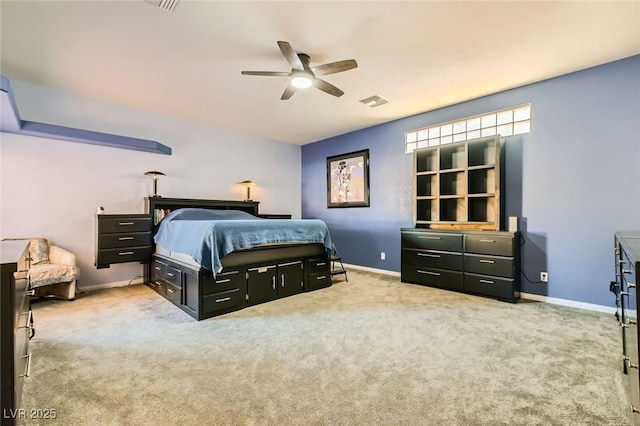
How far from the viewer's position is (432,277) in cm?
403

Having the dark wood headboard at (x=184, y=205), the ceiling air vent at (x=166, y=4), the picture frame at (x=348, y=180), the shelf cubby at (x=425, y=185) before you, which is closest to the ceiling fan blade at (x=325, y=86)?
the ceiling air vent at (x=166, y=4)

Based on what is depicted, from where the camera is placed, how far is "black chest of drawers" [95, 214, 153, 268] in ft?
12.0

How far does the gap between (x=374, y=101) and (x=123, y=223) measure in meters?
3.91

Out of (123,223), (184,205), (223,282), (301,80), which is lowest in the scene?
(223,282)

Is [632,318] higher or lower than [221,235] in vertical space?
lower

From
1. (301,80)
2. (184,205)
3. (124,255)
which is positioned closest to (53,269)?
(124,255)

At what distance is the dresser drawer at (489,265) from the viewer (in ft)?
11.0

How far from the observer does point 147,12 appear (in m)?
2.28

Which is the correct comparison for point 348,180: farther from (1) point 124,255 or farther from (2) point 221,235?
(1) point 124,255

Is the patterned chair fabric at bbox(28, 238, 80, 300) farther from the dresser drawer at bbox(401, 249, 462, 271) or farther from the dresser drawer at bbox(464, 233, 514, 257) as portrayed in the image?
the dresser drawer at bbox(464, 233, 514, 257)

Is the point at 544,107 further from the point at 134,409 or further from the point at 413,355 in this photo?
the point at 134,409

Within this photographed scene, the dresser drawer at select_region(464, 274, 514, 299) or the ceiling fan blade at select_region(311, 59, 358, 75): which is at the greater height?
the ceiling fan blade at select_region(311, 59, 358, 75)

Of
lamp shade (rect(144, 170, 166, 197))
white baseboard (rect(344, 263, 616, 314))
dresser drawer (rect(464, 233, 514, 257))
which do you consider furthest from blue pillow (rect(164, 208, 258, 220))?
white baseboard (rect(344, 263, 616, 314))

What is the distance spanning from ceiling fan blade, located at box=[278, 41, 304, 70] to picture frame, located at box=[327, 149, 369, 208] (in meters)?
2.89
